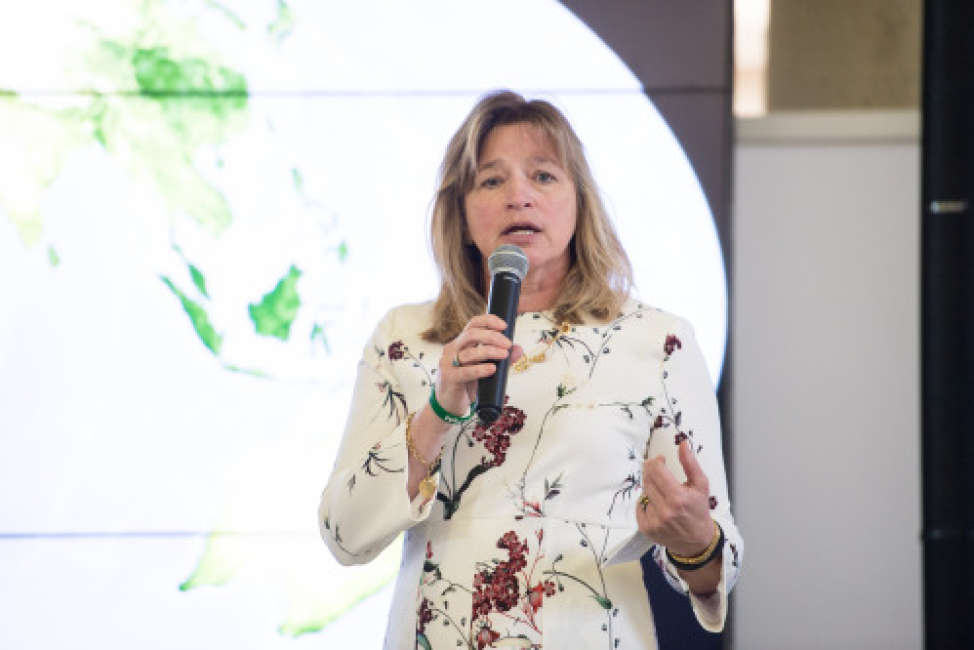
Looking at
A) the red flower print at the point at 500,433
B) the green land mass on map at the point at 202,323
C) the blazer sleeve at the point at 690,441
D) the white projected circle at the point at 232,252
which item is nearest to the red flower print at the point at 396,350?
the red flower print at the point at 500,433

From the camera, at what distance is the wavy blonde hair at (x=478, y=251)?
1800 mm

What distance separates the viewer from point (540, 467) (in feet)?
5.22

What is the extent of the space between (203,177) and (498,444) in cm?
139

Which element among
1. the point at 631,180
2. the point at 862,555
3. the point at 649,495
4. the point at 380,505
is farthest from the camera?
the point at 862,555

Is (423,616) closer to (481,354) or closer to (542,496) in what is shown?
(542,496)

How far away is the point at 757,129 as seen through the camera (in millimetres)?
2861

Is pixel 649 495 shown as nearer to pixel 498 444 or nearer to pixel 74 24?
pixel 498 444

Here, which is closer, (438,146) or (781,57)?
(438,146)

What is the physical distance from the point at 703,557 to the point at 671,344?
14.7 inches

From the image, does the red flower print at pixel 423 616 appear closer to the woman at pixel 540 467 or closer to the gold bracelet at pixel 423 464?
the woman at pixel 540 467

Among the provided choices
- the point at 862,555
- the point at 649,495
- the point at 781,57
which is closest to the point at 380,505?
the point at 649,495

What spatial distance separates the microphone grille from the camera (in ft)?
4.96

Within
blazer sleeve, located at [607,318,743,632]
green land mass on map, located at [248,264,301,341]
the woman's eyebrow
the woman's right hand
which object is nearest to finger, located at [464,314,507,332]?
the woman's right hand

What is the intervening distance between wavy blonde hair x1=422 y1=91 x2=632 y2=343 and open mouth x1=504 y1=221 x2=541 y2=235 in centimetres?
10
